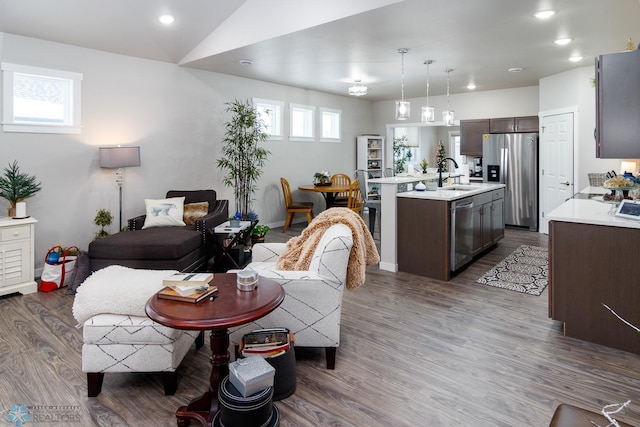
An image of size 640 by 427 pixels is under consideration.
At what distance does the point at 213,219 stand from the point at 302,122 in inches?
150

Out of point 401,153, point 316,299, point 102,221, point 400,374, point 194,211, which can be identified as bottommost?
point 400,374

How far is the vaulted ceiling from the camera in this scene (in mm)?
3768

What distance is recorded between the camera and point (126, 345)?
2213 millimetres

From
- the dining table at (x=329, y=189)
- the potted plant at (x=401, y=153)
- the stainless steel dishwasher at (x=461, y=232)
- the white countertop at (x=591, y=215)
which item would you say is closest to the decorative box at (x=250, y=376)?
the white countertop at (x=591, y=215)

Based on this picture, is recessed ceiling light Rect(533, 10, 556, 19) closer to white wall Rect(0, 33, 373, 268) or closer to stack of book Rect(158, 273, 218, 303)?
stack of book Rect(158, 273, 218, 303)

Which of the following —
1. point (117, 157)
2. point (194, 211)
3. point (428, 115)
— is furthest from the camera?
point (428, 115)

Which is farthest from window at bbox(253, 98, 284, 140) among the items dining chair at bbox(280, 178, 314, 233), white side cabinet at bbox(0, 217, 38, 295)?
white side cabinet at bbox(0, 217, 38, 295)

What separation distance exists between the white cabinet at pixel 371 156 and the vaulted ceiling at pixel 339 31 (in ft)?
9.83

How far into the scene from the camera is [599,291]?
2875mm

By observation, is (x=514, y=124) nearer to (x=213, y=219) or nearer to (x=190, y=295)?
(x=213, y=219)

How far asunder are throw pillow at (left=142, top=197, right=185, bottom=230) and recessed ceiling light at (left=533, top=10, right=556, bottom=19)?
4281 millimetres

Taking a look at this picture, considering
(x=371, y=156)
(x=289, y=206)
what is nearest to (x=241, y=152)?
(x=289, y=206)

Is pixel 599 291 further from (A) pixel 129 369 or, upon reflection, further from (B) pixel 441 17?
(A) pixel 129 369

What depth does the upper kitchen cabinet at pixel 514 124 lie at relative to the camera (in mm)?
7363
